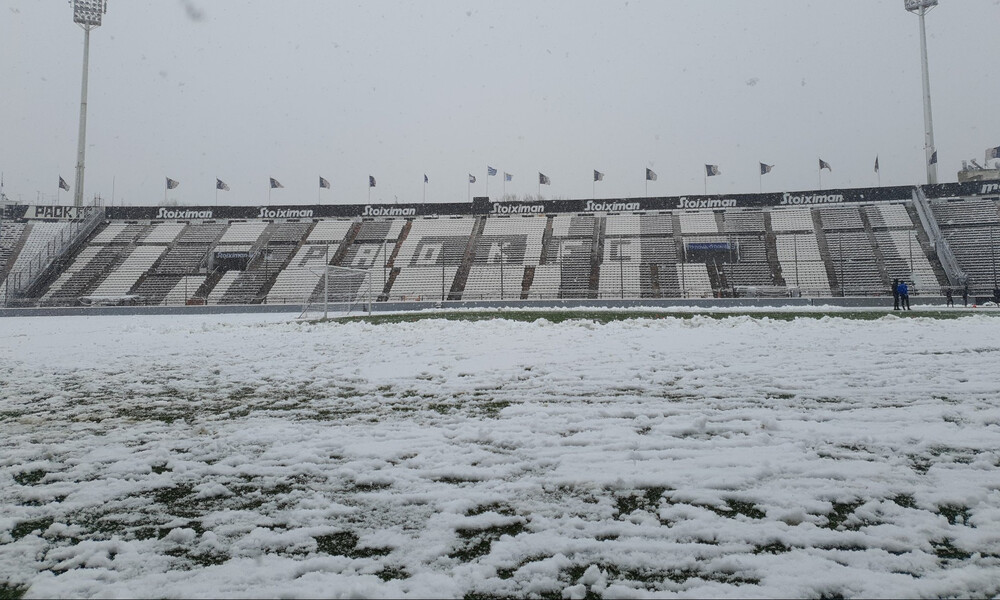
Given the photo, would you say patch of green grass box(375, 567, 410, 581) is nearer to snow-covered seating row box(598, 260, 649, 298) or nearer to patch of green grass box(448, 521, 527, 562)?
patch of green grass box(448, 521, 527, 562)

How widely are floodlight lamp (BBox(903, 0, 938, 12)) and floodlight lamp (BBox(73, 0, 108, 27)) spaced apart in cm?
6520

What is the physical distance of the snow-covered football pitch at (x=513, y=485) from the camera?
6.36 feet

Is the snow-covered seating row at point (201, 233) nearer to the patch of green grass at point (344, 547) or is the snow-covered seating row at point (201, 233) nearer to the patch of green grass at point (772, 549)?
the patch of green grass at point (344, 547)

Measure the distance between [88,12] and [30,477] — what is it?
58947 mm

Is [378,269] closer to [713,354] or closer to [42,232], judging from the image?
[42,232]

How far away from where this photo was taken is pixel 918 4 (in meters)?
40.6

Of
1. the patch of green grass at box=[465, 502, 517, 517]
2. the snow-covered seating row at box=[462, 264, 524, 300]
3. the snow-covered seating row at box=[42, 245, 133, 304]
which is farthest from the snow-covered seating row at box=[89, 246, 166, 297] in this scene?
the patch of green grass at box=[465, 502, 517, 517]

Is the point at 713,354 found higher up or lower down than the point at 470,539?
higher up

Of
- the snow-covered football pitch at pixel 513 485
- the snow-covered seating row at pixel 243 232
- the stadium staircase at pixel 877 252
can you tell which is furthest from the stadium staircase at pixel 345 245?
the snow-covered football pitch at pixel 513 485

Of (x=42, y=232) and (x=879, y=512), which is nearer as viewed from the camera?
(x=879, y=512)

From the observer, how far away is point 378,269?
43031 millimetres

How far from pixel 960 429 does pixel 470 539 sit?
3472 millimetres

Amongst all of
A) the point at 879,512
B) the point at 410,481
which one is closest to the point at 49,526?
the point at 410,481

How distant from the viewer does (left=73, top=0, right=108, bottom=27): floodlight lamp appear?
149 feet
